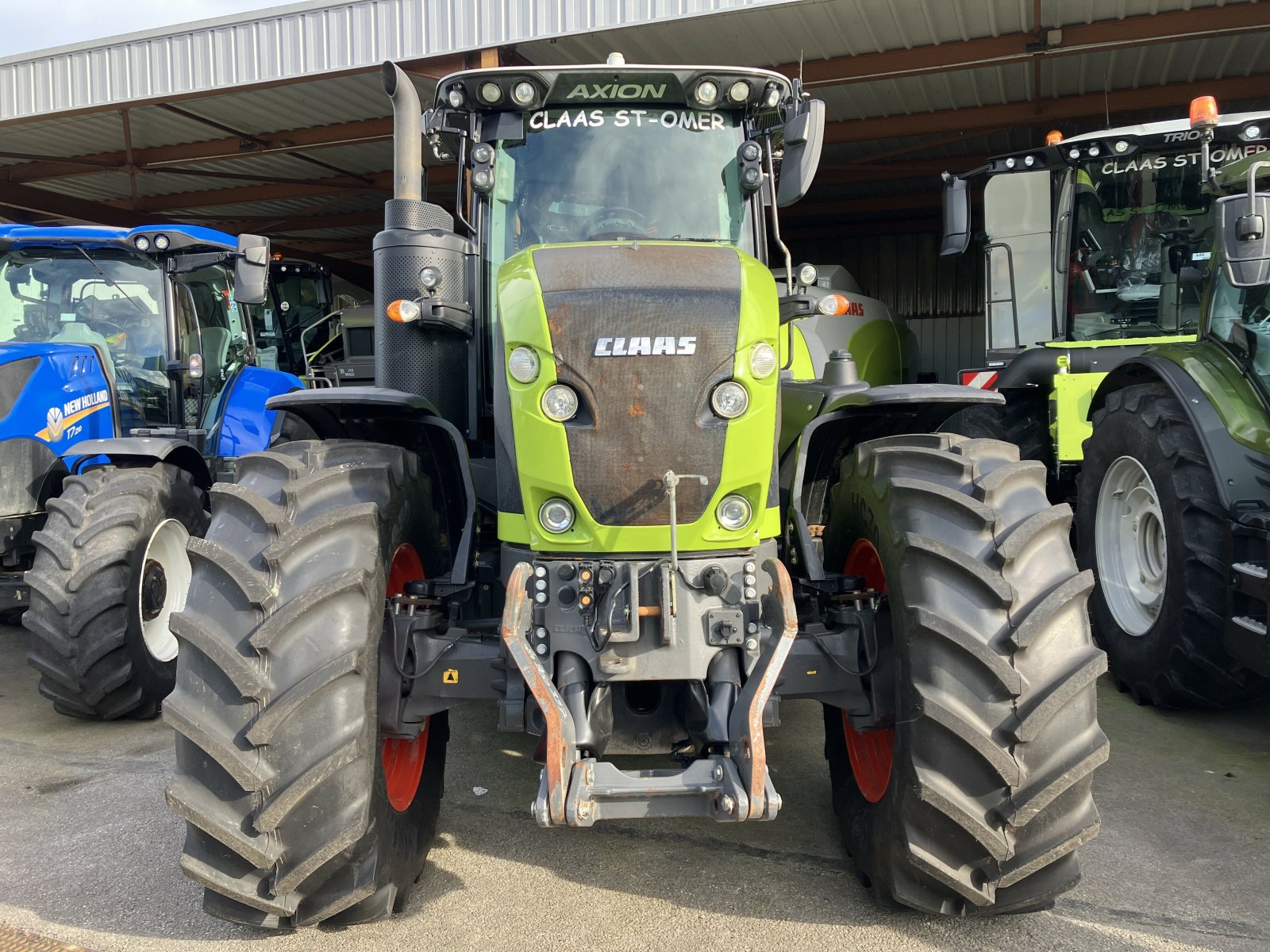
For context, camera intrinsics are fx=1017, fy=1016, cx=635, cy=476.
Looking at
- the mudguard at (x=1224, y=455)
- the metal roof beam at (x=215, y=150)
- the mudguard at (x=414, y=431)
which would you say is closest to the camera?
the mudguard at (x=414, y=431)

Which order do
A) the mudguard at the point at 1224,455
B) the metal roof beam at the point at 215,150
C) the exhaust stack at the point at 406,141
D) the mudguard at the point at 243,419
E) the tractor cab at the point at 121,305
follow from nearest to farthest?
the exhaust stack at the point at 406,141 < the mudguard at the point at 1224,455 < the tractor cab at the point at 121,305 < the mudguard at the point at 243,419 < the metal roof beam at the point at 215,150

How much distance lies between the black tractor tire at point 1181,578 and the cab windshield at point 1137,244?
6.88 feet

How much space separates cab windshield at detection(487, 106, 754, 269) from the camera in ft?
11.7

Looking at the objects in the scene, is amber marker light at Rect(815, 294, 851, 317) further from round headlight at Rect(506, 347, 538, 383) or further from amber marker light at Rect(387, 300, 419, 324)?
amber marker light at Rect(387, 300, 419, 324)

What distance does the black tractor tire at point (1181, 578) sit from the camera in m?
4.17

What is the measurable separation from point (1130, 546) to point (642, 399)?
334cm

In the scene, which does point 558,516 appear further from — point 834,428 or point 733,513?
point 834,428

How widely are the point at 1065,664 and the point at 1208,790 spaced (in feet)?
5.71

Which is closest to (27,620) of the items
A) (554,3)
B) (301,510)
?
(301,510)

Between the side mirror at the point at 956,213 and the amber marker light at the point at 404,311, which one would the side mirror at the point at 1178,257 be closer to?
the side mirror at the point at 956,213

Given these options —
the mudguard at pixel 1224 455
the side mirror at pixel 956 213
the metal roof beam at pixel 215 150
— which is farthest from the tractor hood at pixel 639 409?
the metal roof beam at pixel 215 150

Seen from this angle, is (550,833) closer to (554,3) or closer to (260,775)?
(260,775)

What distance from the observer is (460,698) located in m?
2.94

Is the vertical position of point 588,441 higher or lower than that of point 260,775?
higher
